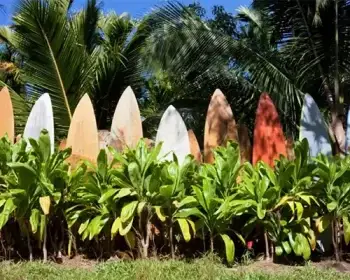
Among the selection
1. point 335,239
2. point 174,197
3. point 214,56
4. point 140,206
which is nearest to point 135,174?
point 140,206

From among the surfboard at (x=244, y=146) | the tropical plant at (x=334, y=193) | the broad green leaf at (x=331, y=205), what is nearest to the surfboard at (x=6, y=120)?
the surfboard at (x=244, y=146)

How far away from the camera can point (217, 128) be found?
7.19 m

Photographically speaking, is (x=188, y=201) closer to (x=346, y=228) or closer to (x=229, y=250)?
(x=229, y=250)

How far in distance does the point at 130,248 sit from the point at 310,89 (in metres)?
5.12

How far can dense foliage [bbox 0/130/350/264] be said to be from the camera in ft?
19.4

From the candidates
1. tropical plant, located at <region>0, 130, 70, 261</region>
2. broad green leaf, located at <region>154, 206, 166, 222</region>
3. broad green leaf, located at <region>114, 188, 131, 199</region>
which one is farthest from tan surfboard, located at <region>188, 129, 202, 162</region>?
tropical plant, located at <region>0, 130, 70, 261</region>

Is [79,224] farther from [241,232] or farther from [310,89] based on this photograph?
[310,89]

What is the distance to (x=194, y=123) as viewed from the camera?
10516mm

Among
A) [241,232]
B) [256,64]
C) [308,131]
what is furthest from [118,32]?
[241,232]

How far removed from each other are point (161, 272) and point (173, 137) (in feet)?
7.46

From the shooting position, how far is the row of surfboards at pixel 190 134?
7039 millimetres

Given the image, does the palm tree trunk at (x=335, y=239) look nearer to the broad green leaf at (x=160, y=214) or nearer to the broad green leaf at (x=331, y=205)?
the broad green leaf at (x=331, y=205)

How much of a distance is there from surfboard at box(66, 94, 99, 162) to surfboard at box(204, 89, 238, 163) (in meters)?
1.38

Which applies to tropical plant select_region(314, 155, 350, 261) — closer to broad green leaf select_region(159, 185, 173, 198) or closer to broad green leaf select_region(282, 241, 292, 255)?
broad green leaf select_region(282, 241, 292, 255)
